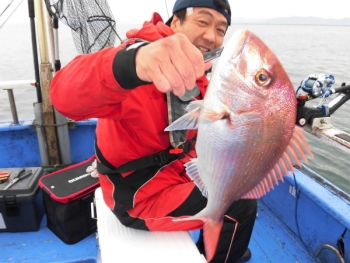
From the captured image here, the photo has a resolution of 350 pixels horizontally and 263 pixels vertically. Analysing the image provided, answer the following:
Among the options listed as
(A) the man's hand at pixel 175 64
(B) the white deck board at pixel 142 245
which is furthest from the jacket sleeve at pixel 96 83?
(B) the white deck board at pixel 142 245

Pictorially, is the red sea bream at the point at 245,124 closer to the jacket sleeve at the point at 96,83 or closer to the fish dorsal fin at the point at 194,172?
the fish dorsal fin at the point at 194,172

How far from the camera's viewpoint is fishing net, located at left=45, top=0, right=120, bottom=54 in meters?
3.68

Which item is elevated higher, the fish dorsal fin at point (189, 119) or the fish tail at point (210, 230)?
the fish dorsal fin at point (189, 119)

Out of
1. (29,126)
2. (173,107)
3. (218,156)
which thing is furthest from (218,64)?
(29,126)

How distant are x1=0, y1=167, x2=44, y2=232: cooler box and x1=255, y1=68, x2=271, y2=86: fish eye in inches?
105

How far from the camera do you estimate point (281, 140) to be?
1350 mm

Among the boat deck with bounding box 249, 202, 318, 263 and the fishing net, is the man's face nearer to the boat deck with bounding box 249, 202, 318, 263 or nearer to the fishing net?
the fishing net

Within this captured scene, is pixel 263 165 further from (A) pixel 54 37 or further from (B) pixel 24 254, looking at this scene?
(A) pixel 54 37

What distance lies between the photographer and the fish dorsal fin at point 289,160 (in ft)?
4.66

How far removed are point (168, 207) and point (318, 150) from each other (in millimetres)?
6839

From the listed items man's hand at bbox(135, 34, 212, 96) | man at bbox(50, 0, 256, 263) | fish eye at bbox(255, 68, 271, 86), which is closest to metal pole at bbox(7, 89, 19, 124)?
man at bbox(50, 0, 256, 263)

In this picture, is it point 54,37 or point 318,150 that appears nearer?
point 54,37

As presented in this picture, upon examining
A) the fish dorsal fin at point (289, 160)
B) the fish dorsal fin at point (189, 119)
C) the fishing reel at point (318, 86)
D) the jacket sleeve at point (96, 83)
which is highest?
the jacket sleeve at point (96, 83)

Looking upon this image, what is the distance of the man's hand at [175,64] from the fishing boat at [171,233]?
1261 mm
